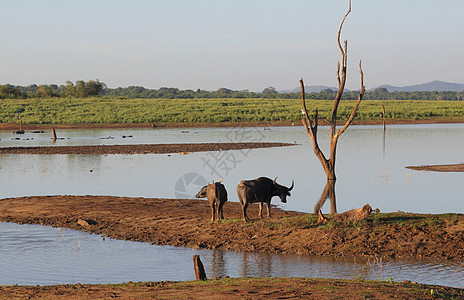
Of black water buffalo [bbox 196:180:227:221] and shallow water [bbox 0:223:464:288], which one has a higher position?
black water buffalo [bbox 196:180:227:221]

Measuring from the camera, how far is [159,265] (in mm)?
13172

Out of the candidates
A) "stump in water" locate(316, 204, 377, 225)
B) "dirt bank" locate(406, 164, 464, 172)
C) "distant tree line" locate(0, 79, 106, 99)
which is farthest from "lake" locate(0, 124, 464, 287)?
"distant tree line" locate(0, 79, 106, 99)

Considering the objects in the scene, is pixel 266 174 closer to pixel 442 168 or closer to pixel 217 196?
pixel 442 168

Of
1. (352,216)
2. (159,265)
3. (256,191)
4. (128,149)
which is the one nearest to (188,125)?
(128,149)

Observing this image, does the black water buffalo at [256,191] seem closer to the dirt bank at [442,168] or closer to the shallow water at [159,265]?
the shallow water at [159,265]

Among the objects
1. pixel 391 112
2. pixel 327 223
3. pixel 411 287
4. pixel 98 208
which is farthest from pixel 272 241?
pixel 391 112

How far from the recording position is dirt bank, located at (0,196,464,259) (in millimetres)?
13766

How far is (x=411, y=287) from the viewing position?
973 centimetres

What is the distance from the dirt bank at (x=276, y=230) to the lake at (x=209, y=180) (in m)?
0.57

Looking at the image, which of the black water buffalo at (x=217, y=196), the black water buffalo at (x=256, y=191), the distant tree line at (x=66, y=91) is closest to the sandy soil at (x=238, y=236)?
the black water buffalo at (x=217, y=196)

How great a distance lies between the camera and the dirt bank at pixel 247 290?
29.9ft

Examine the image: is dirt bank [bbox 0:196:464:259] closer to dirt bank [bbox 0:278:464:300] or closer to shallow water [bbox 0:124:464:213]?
dirt bank [bbox 0:278:464:300]

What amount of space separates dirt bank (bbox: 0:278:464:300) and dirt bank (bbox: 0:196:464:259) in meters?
3.64

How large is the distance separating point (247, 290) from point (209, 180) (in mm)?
18903
